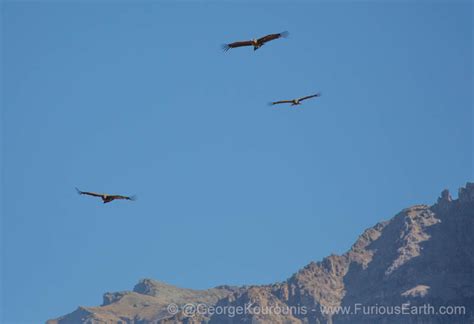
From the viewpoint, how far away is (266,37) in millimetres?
116562

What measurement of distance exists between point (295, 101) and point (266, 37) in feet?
75.0

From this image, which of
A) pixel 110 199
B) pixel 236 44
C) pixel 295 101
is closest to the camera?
pixel 236 44

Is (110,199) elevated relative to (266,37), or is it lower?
lower

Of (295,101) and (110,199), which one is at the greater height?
(295,101)

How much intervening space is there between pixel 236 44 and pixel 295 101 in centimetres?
2556

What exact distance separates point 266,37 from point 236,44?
397 cm

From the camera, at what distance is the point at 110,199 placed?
418 ft

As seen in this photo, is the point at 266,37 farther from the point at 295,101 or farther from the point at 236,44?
the point at 295,101

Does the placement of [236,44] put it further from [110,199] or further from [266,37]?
[110,199]

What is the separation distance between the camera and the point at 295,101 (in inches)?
5448

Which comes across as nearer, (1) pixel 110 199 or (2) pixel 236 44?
(2) pixel 236 44

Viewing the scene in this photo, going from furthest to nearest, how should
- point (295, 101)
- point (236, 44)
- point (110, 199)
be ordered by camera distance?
1. point (295, 101)
2. point (110, 199)
3. point (236, 44)

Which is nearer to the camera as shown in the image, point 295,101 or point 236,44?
point 236,44

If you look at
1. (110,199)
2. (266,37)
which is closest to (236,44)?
(266,37)
